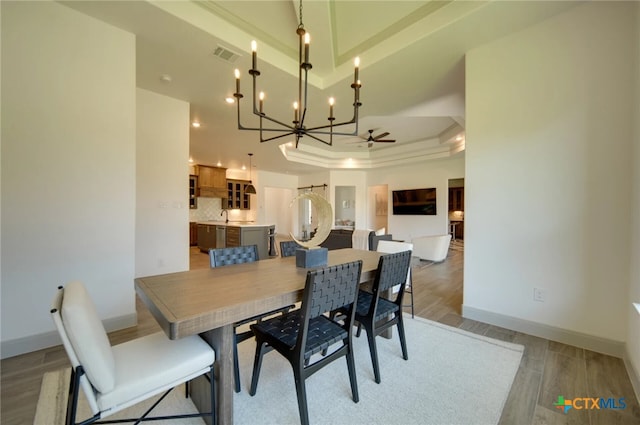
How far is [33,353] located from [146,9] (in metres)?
2.91

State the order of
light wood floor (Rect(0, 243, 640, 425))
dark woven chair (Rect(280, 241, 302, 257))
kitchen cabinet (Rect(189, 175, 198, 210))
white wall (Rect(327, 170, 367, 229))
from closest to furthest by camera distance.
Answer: light wood floor (Rect(0, 243, 640, 425)) → dark woven chair (Rect(280, 241, 302, 257)) → kitchen cabinet (Rect(189, 175, 198, 210)) → white wall (Rect(327, 170, 367, 229))

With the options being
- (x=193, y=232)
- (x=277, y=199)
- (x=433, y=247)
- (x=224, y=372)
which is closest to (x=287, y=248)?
(x=224, y=372)

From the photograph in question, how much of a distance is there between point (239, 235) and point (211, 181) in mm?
3305

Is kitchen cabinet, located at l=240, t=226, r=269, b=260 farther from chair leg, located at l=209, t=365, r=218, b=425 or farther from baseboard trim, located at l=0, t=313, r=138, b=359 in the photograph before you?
chair leg, located at l=209, t=365, r=218, b=425

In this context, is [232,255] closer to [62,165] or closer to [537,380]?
[62,165]

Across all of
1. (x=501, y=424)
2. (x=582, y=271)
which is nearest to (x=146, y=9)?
(x=501, y=424)

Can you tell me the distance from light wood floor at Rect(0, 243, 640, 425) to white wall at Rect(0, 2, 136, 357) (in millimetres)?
249

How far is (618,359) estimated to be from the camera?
77.4 inches

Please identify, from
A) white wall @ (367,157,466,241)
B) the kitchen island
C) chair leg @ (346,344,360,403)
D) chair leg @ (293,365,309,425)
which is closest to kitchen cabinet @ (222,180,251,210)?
the kitchen island

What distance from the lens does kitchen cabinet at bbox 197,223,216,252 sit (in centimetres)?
695

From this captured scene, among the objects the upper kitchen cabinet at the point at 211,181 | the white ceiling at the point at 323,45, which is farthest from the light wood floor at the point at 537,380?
the upper kitchen cabinet at the point at 211,181

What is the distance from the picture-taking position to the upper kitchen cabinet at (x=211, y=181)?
26.5ft

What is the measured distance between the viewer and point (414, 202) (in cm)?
778

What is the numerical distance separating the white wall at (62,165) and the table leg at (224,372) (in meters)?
1.81
